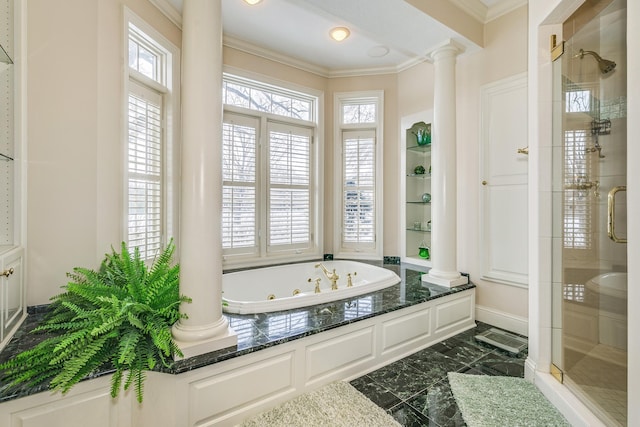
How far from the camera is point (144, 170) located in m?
2.36

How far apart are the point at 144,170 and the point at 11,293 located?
114 cm

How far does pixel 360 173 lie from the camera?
147 inches

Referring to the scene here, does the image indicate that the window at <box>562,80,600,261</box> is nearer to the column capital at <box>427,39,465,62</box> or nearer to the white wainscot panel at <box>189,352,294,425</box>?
the column capital at <box>427,39,465,62</box>

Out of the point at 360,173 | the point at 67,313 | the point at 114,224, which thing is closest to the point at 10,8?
the point at 114,224

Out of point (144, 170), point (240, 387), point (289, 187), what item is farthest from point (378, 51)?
point (240, 387)

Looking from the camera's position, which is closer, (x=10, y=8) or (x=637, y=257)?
(x=637, y=257)

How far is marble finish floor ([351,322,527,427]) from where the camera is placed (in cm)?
164

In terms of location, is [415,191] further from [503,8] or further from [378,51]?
[503,8]

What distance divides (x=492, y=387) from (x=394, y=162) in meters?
2.48

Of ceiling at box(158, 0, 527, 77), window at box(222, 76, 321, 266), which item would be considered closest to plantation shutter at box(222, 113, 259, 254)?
window at box(222, 76, 321, 266)

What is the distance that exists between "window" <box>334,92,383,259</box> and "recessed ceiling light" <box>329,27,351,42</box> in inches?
33.3

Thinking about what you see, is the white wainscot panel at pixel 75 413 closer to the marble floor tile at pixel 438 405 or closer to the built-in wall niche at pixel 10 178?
the built-in wall niche at pixel 10 178

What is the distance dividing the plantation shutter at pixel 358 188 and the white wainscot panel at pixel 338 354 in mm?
1765

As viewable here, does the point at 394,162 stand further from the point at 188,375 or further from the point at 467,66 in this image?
the point at 188,375
